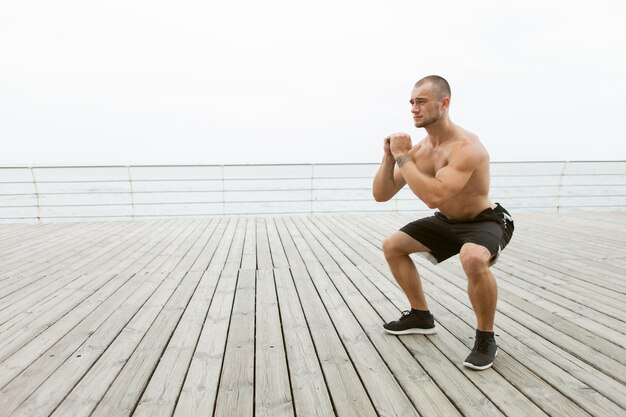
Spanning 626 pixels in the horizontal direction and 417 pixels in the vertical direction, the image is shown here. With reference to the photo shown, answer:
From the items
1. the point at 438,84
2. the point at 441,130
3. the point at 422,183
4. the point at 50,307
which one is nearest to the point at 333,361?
the point at 422,183

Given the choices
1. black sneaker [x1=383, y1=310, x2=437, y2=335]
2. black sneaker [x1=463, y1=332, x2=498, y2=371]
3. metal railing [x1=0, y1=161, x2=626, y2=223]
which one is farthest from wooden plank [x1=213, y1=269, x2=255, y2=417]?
metal railing [x1=0, y1=161, x2=626, y2=223]

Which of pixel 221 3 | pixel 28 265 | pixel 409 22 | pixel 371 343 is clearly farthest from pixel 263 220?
pixel 409 22

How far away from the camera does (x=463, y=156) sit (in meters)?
1.70

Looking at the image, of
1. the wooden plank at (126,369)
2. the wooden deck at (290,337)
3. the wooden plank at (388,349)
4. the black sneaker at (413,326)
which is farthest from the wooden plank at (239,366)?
the black sneaker at (413,326)

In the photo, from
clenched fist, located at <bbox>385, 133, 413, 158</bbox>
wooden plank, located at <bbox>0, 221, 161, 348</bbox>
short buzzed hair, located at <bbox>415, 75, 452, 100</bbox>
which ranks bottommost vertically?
wooden plank, located at <bbox>0, 221, 161, 348</bbox>

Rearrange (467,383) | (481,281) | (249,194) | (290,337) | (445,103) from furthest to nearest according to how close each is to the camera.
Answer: (249,194)
(290,337)
(445,103)
(481,281)
(467,383)

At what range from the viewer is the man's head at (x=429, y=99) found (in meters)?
1.74

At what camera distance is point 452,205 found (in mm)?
1912

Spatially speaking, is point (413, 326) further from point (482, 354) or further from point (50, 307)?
point (50, 307)

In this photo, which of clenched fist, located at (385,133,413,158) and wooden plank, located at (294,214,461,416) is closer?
wooden plank, located at (294,214,461,416)

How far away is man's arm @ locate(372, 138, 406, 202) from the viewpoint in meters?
2.00

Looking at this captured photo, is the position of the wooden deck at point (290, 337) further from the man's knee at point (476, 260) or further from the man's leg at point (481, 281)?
the man's knee at point (476, 260)

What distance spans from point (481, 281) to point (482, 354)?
33cm

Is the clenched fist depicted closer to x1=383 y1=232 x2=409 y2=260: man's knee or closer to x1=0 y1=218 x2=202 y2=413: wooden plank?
x1=383 y1=232 x2=409 y2=260: man's knee
